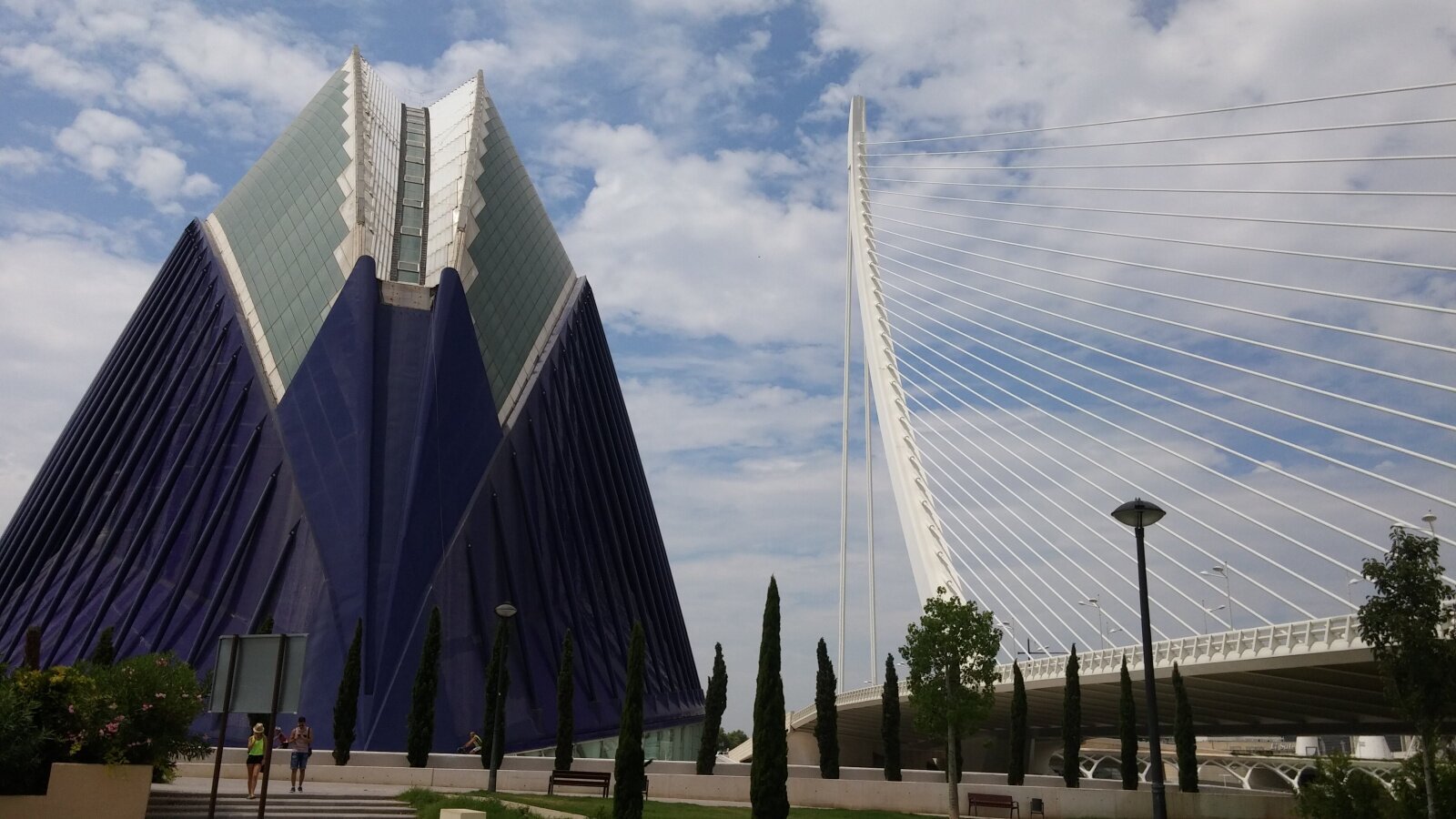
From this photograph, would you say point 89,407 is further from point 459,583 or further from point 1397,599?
point 1397,599

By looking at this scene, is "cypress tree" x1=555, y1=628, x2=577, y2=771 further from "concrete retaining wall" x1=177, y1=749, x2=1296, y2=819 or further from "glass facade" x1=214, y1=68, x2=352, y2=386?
"glass facade" x1=214, y1=68, x2=352, y2=386

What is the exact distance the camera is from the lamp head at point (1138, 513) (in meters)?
13.4

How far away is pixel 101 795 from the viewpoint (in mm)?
13414

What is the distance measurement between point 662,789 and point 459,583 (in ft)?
38.2

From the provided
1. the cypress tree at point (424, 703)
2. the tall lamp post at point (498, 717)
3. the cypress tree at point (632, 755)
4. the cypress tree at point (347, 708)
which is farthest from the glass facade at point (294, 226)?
the cypress tree at point (632, 755)

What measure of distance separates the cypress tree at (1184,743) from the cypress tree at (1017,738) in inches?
154

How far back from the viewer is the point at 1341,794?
20.4 m

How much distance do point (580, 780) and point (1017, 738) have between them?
494 inches

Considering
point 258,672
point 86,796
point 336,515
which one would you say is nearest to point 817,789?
point 86,796

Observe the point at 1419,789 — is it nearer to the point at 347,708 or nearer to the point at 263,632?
the point at 263,632

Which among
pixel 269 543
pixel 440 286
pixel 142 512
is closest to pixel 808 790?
pixel 269 543

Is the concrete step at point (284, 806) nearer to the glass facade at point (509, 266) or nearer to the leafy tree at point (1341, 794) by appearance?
the leafy tree at point (1341, 794)

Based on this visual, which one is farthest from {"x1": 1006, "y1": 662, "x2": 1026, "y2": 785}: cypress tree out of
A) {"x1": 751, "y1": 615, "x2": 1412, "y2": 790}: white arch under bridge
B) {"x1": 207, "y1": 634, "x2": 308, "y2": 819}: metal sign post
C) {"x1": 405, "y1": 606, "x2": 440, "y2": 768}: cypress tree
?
{"x1": 207, "y1": 634, "x2": 308, "y2": 819}: metal sign post

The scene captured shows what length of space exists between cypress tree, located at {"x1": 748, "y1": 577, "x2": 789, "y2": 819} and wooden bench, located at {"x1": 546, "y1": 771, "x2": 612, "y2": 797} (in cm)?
417
